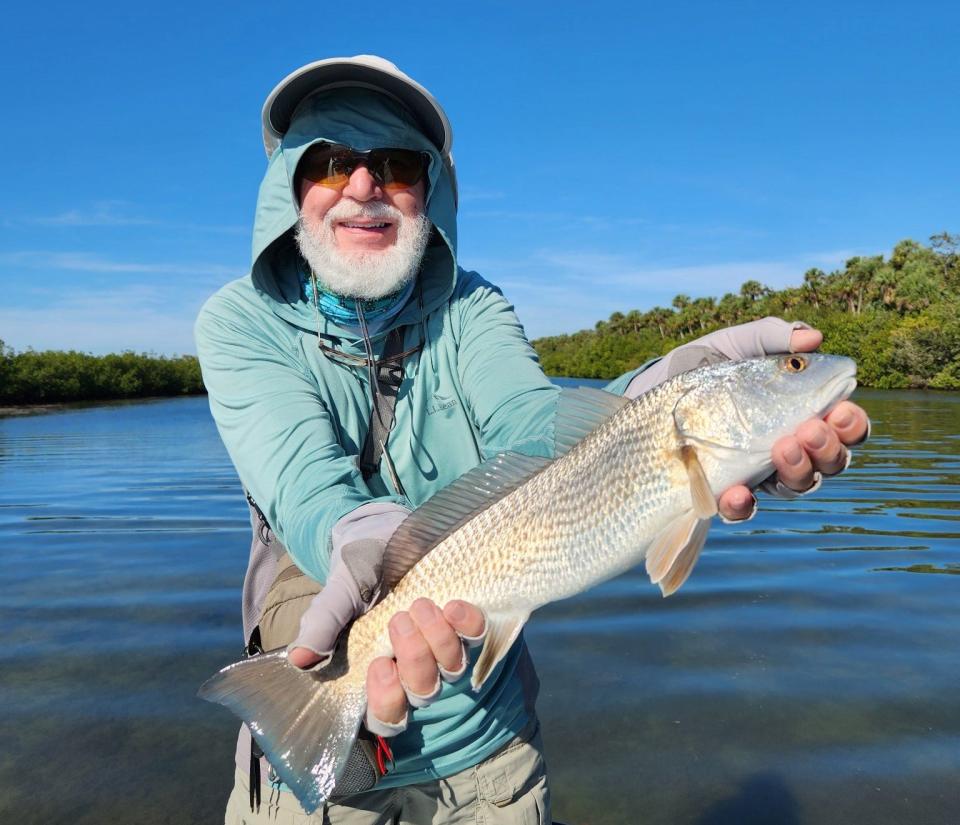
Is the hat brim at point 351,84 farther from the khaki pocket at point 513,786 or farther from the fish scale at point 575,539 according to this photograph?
the khaki pocket at point 513,786

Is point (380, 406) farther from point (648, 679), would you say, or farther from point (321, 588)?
point (648, 679)

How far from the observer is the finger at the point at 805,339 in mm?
2549

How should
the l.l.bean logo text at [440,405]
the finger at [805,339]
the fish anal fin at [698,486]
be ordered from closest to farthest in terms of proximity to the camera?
the fish anal fin at [698,486] → the finger at [805,339] → the l.l.bean logo text at [440,405]

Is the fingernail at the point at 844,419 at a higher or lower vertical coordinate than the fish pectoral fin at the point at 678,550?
higher

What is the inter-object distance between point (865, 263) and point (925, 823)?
8962cm

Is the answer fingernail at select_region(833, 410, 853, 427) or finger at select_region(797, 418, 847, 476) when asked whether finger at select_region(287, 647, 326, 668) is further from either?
fingernail at select_region(833, 410, 853, 427)

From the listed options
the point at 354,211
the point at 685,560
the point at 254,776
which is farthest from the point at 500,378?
the point at 254,776

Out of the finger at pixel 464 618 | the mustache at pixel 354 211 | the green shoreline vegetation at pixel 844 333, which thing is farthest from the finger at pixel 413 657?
the green shoreline vegetation at pixel 844 333

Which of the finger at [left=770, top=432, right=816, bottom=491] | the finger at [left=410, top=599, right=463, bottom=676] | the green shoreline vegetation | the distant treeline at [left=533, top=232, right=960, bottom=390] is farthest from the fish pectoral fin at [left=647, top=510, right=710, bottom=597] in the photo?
the green shoreline vegetation

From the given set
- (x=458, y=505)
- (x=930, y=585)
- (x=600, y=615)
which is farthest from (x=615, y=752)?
(x=930, y=585)

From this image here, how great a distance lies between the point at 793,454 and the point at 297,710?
1.80 meters

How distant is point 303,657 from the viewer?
2314 mm

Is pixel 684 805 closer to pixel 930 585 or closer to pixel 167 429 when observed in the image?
pixel 930 585

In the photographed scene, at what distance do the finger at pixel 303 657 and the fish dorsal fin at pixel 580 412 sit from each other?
1.06m
